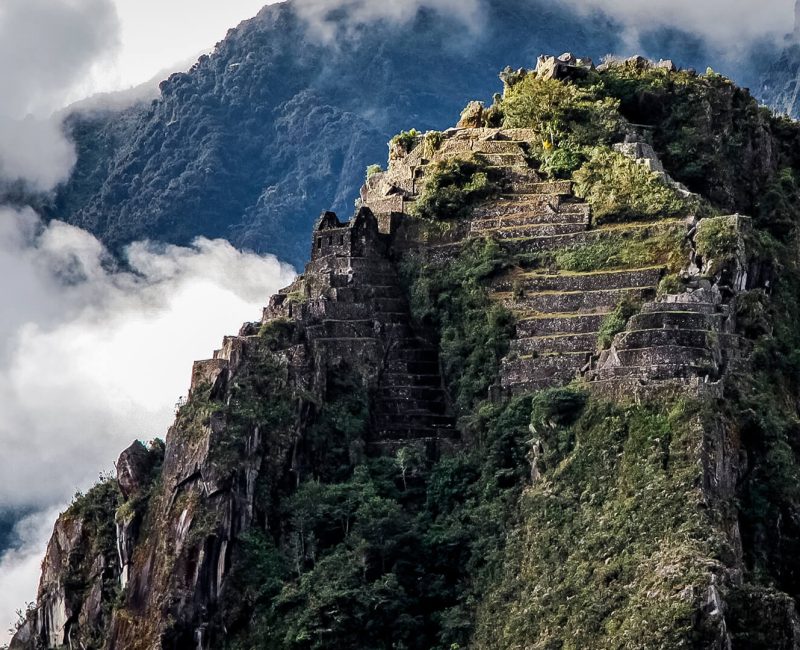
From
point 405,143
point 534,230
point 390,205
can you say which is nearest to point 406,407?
point 534,230

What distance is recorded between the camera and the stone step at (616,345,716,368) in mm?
90500

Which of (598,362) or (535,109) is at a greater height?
(535,109)

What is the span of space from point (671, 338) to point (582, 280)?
7.81 meters

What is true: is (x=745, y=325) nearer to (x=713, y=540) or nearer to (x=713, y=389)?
(x=713, y=389)

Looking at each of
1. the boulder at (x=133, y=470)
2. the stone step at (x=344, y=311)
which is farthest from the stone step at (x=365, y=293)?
the boulder at (x=133, y=470)

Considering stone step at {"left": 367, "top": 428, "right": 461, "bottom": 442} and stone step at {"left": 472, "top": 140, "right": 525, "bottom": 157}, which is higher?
stone step at {"left": 472, "top": 140, "right": 525, "bottom": 157}

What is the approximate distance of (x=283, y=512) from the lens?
316 feet

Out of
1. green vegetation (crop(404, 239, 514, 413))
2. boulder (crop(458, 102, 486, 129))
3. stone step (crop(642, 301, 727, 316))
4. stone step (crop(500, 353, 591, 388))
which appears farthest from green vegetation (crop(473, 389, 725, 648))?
boulder (crop(458, 102, 486, 129))

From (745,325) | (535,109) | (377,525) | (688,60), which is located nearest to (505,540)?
(377,525)

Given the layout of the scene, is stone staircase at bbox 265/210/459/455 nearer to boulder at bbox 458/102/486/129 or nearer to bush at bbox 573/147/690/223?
bush at bbox 573/147/690/223

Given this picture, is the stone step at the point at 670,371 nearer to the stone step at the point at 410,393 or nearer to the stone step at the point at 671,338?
the stone step at the point at 671,338

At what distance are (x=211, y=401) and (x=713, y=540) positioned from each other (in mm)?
22019

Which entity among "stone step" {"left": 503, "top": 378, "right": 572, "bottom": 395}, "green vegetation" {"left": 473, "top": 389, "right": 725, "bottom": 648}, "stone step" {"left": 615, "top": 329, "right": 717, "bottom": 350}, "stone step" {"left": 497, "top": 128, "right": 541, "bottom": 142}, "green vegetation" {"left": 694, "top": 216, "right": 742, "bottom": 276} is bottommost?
"green vegetation" {"left": 473, "top": 389, "right": 725, "bottom": 648}

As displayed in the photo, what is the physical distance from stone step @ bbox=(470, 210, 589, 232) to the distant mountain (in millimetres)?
44720
